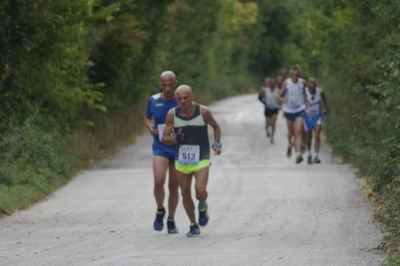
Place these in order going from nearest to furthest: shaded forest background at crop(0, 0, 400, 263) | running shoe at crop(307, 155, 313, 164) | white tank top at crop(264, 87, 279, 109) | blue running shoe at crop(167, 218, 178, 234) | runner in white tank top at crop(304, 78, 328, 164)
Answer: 1. blue running shoe at crop(167, 218, 178, 234)
2. shaded forest background at crop(0, 0, 400, 263)
3. runner in white tank top at crop(304, 78, 328, 164)
4. running shoe at crop(307, 155, 313, 164)
5. white tank top at crop(264, 87, 279, 109)

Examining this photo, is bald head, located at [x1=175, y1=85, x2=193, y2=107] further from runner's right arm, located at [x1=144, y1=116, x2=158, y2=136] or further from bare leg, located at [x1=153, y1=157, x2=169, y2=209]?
bare leg, located at [x1=153, y1=157, x2=169, y2=209]

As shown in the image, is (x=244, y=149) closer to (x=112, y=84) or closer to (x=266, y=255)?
(x=112, y=84)

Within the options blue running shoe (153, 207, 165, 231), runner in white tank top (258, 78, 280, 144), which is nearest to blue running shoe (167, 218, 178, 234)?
blue running shoe (153, 207, 165, 231)

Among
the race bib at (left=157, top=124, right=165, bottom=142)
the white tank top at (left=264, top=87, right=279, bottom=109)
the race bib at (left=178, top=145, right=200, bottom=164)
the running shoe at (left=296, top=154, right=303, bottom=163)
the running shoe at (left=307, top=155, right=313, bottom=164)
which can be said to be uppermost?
the race bib at (left=157, top=124, right=165, bottom=142)

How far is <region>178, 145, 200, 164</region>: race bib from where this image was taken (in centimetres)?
1102

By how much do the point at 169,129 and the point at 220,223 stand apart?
6.77ft

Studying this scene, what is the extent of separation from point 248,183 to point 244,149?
29.3 ft

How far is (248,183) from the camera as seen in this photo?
1752 cm

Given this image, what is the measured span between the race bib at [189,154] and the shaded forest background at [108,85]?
225cm

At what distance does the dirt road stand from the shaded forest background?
1.69 feet

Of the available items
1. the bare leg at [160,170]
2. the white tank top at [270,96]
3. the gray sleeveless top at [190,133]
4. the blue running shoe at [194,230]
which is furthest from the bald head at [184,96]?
the white tank top at [270,96]

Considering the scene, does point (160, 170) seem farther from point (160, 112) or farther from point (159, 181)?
point (160, 112)

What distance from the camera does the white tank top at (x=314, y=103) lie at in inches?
773

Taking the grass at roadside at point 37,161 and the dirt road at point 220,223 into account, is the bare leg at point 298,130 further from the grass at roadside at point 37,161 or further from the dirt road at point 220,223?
the grass at roadside at point 37,161
